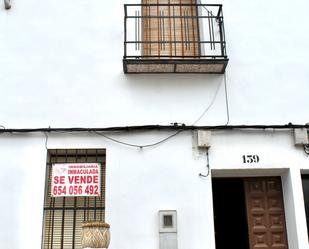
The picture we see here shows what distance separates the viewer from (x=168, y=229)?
6500 millimetres

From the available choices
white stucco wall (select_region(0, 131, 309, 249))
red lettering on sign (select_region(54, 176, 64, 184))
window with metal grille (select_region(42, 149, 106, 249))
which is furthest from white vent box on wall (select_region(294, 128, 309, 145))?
red lettering on sign (select_region(54, 176, 64, 184))

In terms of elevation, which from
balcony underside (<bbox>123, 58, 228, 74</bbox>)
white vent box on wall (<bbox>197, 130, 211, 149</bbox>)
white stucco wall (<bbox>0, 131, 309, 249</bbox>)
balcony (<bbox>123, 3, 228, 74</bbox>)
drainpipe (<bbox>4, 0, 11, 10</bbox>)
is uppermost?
drainpipe (<bbox>4, 0, 11, 10</bbox>)

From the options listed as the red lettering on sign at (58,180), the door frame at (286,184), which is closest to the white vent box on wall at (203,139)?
the door frame at (286,184)

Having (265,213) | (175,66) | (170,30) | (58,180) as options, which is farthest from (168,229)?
(170,30)

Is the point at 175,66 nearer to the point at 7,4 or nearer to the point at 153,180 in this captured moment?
the point at 153,180

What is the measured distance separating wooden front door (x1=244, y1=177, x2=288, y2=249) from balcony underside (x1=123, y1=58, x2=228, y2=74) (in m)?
2.04

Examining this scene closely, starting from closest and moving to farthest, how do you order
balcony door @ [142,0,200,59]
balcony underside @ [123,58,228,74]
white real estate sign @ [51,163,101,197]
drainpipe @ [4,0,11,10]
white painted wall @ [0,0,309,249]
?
white painted wall @ [0,0,309,249] < white real estate sign @ [51,163,101,197] < balcony underside @ [123,58,228,74] < drainpipe @ [4,0,11,10] < balcony door @ [142,0,200,59]

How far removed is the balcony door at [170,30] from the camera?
777 centimetres

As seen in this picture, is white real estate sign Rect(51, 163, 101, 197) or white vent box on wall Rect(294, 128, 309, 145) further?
white vent box on wall Rect(294, 128, 309, 145)

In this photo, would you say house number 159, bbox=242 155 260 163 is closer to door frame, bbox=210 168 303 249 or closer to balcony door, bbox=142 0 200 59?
door frame, bbox=210 168 303 249

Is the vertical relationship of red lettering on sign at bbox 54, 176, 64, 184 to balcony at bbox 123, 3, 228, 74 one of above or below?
below

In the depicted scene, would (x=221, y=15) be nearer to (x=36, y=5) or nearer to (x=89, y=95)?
(x=89, y=95)

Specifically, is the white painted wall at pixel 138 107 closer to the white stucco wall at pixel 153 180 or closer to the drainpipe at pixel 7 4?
the white stucco wall at pixel 153 180

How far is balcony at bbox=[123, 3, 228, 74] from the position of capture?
7.05 m
